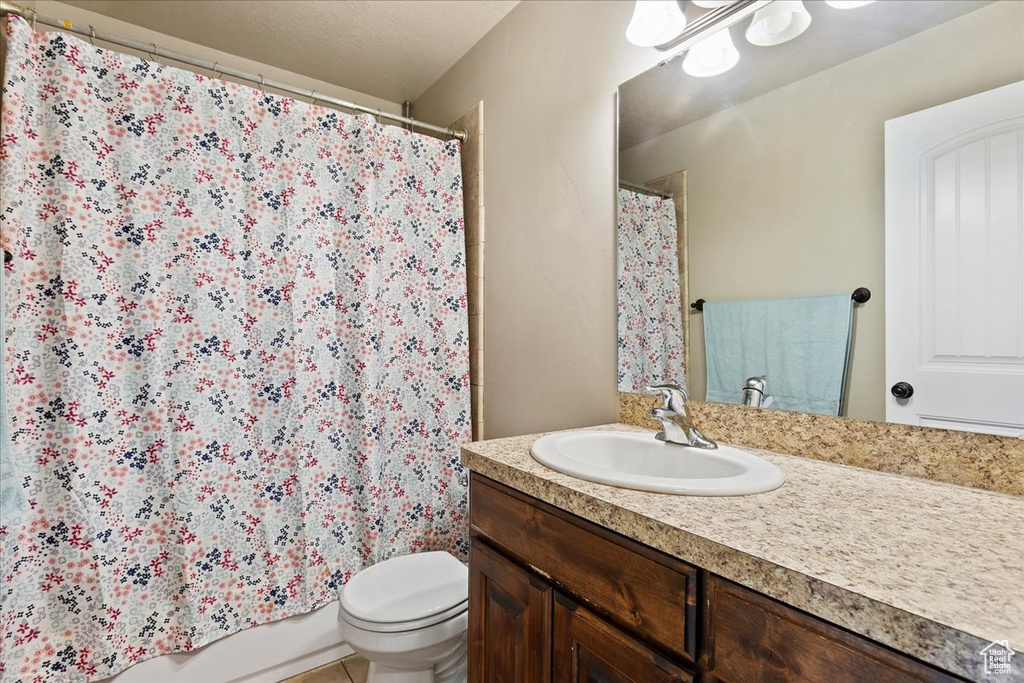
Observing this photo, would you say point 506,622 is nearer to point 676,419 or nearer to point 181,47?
point 676,419

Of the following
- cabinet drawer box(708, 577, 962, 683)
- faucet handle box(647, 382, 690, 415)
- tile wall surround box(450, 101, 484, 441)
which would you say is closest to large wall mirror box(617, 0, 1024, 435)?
faucet handle box(647, 382, 690, 415)

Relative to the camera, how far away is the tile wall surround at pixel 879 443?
800 millimetres

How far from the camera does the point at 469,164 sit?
6.95 ft

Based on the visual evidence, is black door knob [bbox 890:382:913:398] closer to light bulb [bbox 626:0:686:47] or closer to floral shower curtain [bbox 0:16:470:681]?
light bulb [bbox 626:0:686:47]

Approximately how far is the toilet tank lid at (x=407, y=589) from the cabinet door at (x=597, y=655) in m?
0.66

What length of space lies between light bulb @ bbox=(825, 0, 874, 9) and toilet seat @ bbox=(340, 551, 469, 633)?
5.57 feet

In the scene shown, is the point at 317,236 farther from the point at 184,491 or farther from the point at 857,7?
the point at 857,7

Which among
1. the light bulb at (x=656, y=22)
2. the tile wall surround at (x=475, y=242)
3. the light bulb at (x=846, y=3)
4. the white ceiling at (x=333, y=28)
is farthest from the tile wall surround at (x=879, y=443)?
the white ceiling at (x=333, y=28)

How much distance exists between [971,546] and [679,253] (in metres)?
0.86

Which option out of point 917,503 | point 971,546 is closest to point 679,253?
point 917,503

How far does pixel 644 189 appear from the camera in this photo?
54.2 inches

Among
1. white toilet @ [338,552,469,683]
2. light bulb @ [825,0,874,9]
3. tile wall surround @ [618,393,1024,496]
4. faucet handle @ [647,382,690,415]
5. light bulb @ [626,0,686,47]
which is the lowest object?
white toilet @ [338,552,469,683]

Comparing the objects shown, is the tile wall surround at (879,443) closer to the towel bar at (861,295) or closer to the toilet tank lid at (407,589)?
the towel bar at (861,295)

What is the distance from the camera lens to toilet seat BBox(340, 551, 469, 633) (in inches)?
52.2
